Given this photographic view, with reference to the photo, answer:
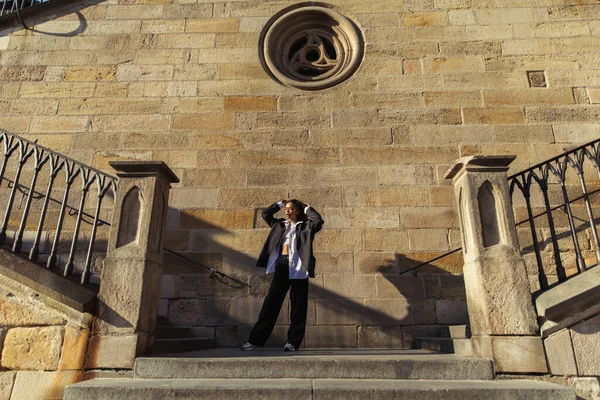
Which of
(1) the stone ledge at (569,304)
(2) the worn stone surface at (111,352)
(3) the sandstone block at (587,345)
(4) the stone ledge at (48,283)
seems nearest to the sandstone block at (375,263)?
Result: (1) the stone ledge at (569,304)

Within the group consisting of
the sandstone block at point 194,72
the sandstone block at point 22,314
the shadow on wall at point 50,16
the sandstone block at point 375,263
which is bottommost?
the sandstone block at point 22,314

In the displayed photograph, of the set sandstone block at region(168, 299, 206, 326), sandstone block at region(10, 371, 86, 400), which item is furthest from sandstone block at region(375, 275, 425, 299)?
sandstone block at region(10, 371, 86, 400)

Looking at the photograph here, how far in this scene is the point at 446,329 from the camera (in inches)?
194

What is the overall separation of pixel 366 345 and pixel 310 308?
79 cm

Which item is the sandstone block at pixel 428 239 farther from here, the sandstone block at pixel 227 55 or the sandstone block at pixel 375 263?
the sandstone block at pixel 227 55

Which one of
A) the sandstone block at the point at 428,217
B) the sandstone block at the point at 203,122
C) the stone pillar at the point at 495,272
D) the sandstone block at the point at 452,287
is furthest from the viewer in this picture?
the sandstone block at the point at 203,122

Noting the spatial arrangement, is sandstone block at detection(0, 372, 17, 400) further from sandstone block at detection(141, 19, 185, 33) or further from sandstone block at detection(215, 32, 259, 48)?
sandstone block at detection(141, 19, 185, 33)

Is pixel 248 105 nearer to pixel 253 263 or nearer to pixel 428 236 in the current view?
pixel 253 263

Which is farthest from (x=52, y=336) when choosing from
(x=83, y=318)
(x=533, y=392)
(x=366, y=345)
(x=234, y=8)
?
(x=234, y=8)

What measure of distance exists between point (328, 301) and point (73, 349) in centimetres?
284

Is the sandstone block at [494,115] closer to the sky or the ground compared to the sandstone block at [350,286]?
closer to the sky

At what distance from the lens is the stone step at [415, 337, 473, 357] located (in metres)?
3.71

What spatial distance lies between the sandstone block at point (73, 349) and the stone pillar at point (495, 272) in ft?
10.6

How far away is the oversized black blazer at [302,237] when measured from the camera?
13.6ft
